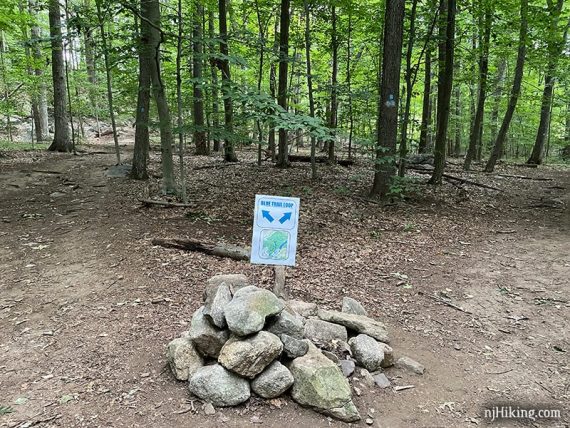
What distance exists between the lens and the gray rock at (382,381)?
3131mm

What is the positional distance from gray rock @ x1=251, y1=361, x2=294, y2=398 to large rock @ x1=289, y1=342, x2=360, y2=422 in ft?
0.25

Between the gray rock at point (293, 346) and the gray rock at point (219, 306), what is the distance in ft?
1.67

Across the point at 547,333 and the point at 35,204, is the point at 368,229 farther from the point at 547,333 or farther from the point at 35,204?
the point at 35,204

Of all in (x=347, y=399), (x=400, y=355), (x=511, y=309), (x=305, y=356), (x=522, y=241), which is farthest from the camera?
(x=522, y=241)

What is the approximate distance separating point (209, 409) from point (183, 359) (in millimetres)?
480

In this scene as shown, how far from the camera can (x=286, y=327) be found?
3109 millimetres

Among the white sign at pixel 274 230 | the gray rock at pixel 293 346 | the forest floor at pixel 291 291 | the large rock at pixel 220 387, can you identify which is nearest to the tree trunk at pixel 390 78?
the forest floor at pixel 291 291

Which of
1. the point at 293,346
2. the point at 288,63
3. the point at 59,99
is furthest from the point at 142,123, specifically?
the point at 59,99

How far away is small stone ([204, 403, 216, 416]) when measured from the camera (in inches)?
107

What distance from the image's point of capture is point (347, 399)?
2779 millimetres

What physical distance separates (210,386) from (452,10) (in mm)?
10009

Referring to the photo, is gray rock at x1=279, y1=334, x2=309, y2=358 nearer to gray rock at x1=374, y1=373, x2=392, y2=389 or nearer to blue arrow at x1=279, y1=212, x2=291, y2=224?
gray rock at x1=374, y1=373, x2=392, y2=389

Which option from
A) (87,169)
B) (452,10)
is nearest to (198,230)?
(87,169)

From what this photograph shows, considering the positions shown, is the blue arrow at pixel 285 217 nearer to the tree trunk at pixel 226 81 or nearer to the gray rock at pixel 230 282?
the gray rock at pixel 230 282
